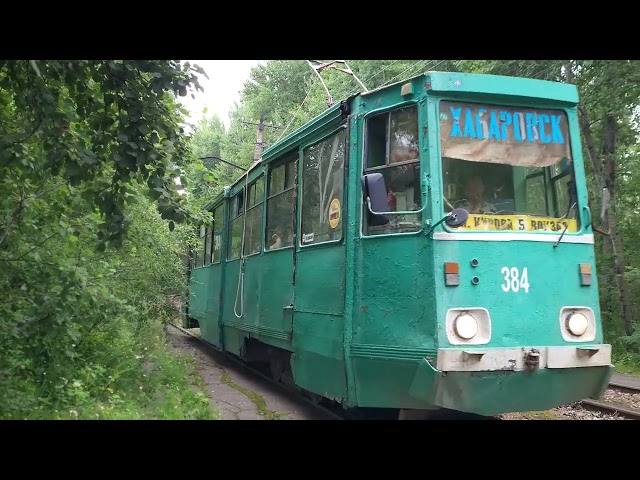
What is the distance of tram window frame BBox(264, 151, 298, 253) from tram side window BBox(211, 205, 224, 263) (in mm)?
3233

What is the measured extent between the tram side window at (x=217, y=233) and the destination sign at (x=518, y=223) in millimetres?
6556

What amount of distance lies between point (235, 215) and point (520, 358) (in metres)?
6.08

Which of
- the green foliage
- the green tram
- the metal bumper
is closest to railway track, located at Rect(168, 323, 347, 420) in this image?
the green tram

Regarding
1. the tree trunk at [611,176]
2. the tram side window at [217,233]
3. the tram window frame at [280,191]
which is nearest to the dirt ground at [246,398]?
the tram window frame at [280,191]

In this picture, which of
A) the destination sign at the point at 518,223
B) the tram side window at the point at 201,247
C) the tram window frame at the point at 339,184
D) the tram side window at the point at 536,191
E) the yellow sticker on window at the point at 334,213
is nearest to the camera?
the destination sign at the point at 518,223

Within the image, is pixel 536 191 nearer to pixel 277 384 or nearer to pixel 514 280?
pixel 514 280

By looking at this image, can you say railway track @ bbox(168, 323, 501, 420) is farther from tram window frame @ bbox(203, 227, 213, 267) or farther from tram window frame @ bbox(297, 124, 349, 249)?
tram window frame @ bbox(203, 227, 213, 267)

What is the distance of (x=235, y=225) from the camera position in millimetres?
9133

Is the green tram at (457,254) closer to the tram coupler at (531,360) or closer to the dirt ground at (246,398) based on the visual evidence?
the tram coupler at (531,360)

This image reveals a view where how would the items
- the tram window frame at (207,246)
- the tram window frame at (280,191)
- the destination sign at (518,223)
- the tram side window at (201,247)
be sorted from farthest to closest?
the tram side window at (201,247) < the tram window frame at (207,246) < the tram window frame at (280,191) < the destination sign at (518,223)

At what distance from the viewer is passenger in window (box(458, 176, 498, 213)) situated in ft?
14.4

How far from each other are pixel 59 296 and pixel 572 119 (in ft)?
15.6

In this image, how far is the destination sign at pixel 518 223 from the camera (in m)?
4.25

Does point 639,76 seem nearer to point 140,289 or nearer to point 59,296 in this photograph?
point 140,289
